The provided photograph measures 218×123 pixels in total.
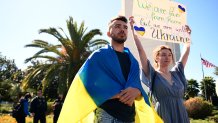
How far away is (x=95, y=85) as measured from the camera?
9.14 feet

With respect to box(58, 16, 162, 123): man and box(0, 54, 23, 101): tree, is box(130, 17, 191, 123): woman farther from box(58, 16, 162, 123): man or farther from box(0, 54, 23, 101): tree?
box(0, 54, 23, 101): tree

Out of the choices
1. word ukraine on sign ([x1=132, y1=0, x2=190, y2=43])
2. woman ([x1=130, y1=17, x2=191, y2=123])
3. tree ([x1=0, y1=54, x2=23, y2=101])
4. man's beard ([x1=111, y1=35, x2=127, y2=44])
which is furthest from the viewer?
tree ([x1=0, y1=54, x2=23, y2=101])

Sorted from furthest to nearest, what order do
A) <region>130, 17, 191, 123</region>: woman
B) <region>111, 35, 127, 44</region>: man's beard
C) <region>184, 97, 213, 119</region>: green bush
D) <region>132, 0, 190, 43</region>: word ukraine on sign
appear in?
<region>184, 97, 213, 119</region>: green bush < <region>132, 0, 190, 43</region>: word ukraine on sign < <region>130, 17, 191, 123</region>: woman < <region>111, 35, 127, 44</region>: man's beard

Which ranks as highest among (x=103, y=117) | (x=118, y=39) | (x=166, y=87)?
(x=118, y=39)

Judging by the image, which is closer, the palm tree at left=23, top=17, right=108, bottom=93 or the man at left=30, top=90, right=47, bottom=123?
the man at left=30, top=90, right=47, bottom=123

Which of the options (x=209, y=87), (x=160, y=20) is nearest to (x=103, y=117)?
(x=160, y=20)

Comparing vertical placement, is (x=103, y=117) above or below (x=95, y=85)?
below

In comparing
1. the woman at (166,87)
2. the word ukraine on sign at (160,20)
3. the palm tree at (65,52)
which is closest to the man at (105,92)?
the woman at (166,87)

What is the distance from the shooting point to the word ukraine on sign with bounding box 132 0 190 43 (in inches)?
250

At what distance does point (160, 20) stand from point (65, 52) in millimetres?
13002

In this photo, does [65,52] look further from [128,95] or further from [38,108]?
[128,95]

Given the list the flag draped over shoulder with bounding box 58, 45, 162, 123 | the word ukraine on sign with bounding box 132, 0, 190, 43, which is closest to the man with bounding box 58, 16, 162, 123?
the flag draped over shoulder with bounding box 58, 45, 162, 123

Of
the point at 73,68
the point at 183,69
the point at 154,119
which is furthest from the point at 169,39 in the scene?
the point at 73,68

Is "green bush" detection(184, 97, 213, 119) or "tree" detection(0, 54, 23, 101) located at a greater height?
"tree" detection(0, 54, 23, 101)
